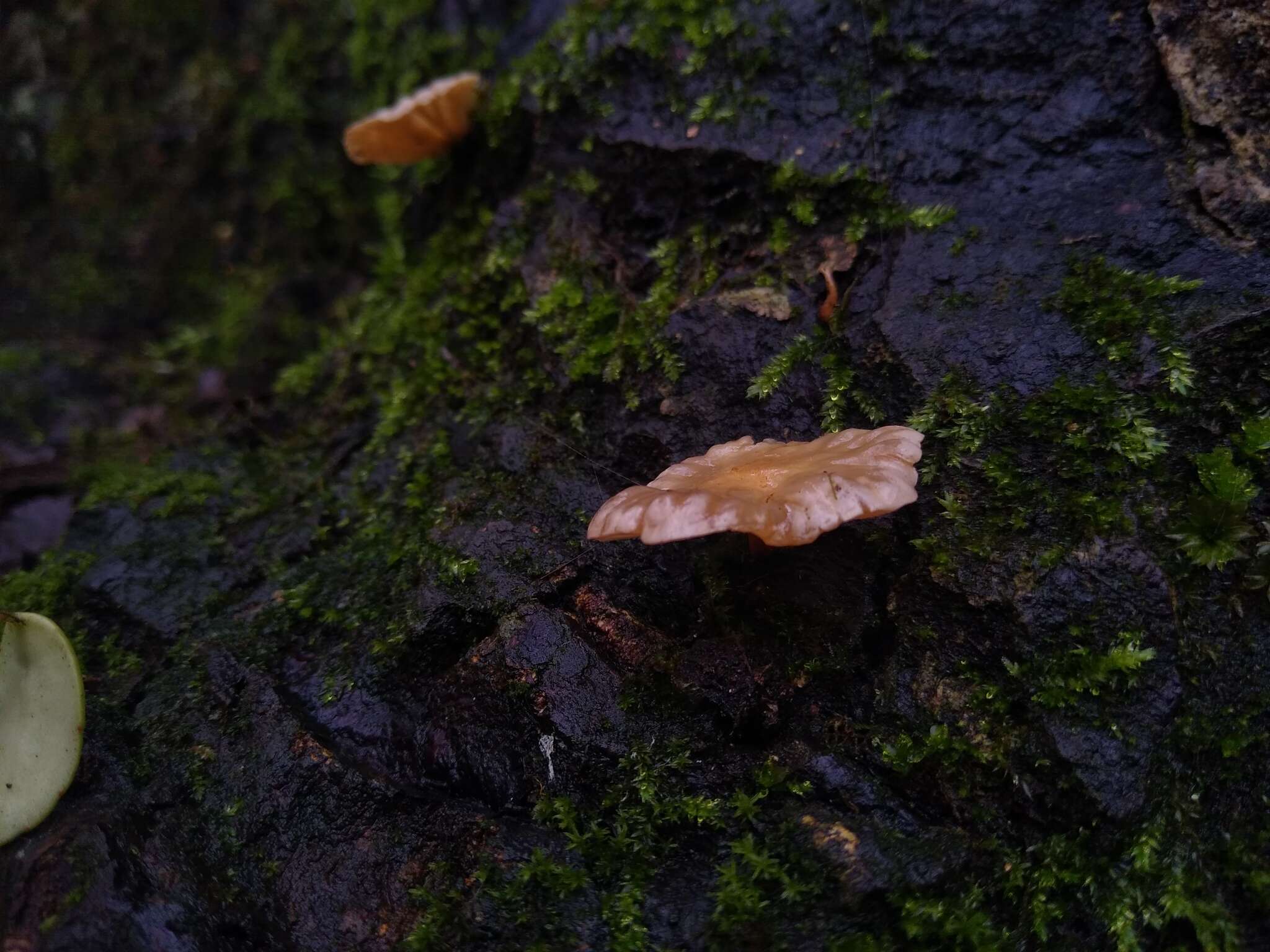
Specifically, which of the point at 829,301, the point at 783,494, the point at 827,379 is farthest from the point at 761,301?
the point at 783,494

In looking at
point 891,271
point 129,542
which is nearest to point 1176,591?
point 891,271

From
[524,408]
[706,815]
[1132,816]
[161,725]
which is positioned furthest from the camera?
[524,408]

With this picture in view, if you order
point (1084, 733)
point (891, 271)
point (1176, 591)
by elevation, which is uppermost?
point (891, 271)

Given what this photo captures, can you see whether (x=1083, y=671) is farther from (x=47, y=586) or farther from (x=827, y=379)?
(x=47, y=586)

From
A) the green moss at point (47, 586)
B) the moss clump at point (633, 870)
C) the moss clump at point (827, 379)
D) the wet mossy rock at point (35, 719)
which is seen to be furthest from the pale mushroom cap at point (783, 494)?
the green moss at point (47, 586)


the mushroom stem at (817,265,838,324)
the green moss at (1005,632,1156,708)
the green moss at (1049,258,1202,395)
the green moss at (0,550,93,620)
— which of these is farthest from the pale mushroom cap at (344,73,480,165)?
the green moss at (1005,632,1156,708)

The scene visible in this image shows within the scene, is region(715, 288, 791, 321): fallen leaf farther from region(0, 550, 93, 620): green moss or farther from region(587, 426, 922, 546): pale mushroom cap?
region(0, 550, 93, 620): green moss

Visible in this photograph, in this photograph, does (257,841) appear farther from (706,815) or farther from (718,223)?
(718,223)
